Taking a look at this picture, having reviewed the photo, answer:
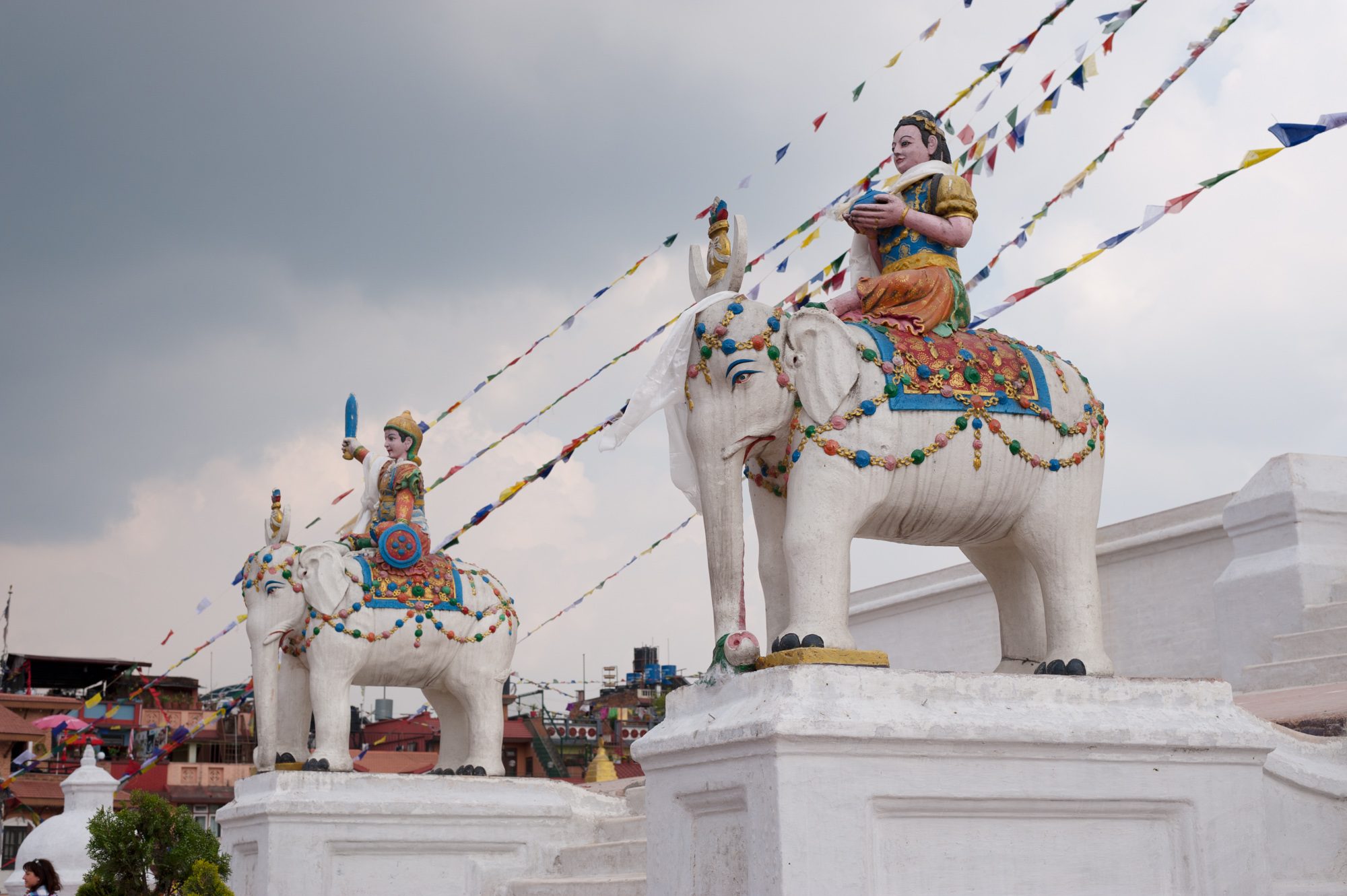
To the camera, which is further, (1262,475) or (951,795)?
(1262,475)

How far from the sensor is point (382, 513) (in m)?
8.34

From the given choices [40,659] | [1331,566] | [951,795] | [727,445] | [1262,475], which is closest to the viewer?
[951,795]

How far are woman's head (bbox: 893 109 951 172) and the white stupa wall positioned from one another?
3171 mm

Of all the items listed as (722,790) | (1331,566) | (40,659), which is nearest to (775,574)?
(722,790)

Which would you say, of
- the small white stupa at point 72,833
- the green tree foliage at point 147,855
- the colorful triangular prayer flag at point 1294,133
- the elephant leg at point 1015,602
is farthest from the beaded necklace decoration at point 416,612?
the colorful triangular prayer flag at point 1294,133

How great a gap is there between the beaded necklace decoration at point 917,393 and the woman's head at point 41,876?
5.67 m

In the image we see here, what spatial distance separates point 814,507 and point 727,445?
1.33 feet

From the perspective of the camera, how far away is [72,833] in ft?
34.0

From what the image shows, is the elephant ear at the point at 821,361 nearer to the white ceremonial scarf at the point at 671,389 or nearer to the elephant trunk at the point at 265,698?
the white ceremonial scarf at the point at 671,389

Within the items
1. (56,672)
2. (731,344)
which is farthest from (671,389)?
(56,672)

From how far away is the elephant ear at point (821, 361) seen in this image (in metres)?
4.48

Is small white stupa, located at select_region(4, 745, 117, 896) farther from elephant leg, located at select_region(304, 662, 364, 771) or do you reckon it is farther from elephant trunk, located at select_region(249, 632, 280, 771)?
elephant leg, located at select_region(304, 662, 364, 771)

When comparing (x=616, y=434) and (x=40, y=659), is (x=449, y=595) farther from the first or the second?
(x=40, y=659)

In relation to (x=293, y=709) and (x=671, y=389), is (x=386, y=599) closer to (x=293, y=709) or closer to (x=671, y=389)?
(x=293, y=709)
